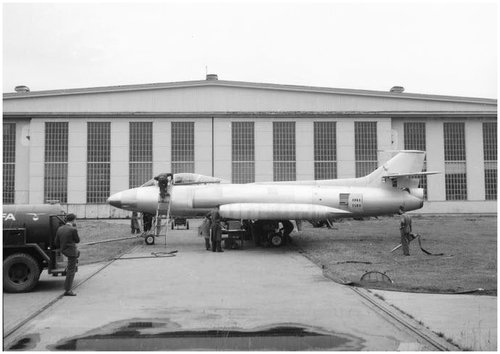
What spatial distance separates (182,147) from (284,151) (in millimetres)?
8459

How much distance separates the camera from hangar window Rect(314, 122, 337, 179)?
4300cm

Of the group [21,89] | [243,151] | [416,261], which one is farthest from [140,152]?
[416,261]

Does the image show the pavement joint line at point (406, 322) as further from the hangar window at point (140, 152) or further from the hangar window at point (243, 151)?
the hangar window at point (140, 152)

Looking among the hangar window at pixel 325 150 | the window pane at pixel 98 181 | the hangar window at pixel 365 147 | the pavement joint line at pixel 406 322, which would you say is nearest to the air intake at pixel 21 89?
the window pane at pixel 98 181

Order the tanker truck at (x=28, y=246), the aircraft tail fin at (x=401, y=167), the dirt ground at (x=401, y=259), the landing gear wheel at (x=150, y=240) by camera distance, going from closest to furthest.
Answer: the tanker truck at (x=28, y=246) < the dirt ground at (x=401, y=259) < the landing gear wheel at (x=150, y=240) < the aircraft tail fin at (x=401, y=167)

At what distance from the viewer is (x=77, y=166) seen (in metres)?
42.6

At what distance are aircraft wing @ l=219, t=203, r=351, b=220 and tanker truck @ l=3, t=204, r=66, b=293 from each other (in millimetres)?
8705

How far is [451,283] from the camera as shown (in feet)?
36.9

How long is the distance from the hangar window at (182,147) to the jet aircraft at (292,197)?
20951 millimetres

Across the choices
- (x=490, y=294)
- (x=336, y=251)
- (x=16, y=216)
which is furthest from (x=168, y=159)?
(x=490, y=294)

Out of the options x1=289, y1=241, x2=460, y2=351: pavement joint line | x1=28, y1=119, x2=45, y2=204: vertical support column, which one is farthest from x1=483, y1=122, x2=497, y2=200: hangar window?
x1=289, y1=241, x2=460, y2=351: pavement joint line

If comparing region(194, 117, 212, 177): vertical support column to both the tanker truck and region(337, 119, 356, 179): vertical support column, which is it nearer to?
region(337, 119, 356, 179): vertical support column

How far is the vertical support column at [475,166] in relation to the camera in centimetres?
4462

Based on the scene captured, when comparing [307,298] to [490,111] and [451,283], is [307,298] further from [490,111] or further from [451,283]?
[490,111]
